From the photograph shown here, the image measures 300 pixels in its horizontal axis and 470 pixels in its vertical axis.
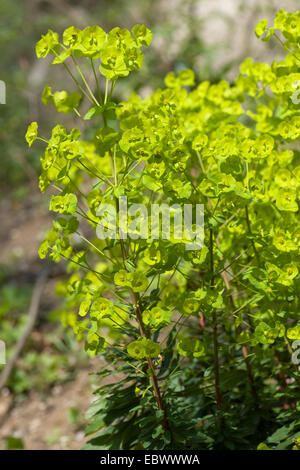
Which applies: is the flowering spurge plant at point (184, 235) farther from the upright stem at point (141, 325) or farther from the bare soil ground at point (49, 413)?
the bare soil ground at point (49, 413)

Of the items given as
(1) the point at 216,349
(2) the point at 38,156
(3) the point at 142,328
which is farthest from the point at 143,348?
(2) the point at 38,156

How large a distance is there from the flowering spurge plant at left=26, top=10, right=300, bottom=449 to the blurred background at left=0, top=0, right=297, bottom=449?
92 centimetres

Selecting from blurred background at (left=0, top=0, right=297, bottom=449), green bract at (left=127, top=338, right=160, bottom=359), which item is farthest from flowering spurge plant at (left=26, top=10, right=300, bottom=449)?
blurred background at (left=0, top=0, right=297, bottom=449)

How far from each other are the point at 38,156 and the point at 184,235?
4.46 metres

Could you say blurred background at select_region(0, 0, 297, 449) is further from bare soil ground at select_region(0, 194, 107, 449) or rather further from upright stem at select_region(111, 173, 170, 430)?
upright stem at select_region(111, 173, 170, 430)

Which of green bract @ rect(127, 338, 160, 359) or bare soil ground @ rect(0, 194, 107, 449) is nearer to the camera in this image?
green bract @ rect(127, 338, 160, 359)

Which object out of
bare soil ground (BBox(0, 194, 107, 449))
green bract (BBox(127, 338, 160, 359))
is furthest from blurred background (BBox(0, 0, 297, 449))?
green bract (BBox(127, 338, 160, 359))

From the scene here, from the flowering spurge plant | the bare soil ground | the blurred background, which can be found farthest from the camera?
the blurred background

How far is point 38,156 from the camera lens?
17.6 ft

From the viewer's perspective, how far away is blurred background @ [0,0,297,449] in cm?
270

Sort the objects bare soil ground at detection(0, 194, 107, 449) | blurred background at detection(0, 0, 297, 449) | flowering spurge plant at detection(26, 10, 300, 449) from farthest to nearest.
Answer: blurred background at detection(0, 0, 297, 449)
bare soil ground at detection(0, 194, 107, 449)
flowering spurge plant at detection(26, 10, 300, 449)

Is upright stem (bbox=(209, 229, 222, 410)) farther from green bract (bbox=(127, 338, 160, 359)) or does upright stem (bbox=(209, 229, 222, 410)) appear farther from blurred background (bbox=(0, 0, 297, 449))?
blurred background (bbox=(0, 0, 297, 449))

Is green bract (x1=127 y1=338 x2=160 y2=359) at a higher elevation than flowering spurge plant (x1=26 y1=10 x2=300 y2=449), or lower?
lower

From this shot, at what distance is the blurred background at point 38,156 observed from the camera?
2.70 metres
